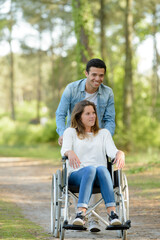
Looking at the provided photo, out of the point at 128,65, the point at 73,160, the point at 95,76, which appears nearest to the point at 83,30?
the point at 128,65

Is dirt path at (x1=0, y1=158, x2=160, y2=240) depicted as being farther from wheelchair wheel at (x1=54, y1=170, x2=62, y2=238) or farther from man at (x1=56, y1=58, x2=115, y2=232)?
man at (x1=56, y1=58, x2=115, y2=232)

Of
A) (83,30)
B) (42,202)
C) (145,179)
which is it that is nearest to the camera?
(42,202)

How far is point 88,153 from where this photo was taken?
4562mm

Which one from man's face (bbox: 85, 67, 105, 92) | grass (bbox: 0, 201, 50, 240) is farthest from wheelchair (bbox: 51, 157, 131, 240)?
man's face (bbox: 85, 67, 105, 92)

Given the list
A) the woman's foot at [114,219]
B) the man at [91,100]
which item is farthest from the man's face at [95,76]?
the woman's foot at [114,219]

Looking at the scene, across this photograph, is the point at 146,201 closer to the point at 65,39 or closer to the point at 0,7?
the point at 0,7

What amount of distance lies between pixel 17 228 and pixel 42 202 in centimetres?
264

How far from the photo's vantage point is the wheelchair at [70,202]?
4.12 meters

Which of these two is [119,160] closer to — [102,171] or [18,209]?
[102,171]

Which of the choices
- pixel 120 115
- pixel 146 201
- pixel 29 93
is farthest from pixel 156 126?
pixel 29 93

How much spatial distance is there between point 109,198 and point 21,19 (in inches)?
928

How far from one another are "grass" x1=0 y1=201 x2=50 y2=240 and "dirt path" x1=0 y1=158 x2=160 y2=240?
0.15 meters

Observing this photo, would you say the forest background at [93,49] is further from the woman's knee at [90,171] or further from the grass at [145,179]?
the woman's knee at [90,171]

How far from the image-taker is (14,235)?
455 centimetres
